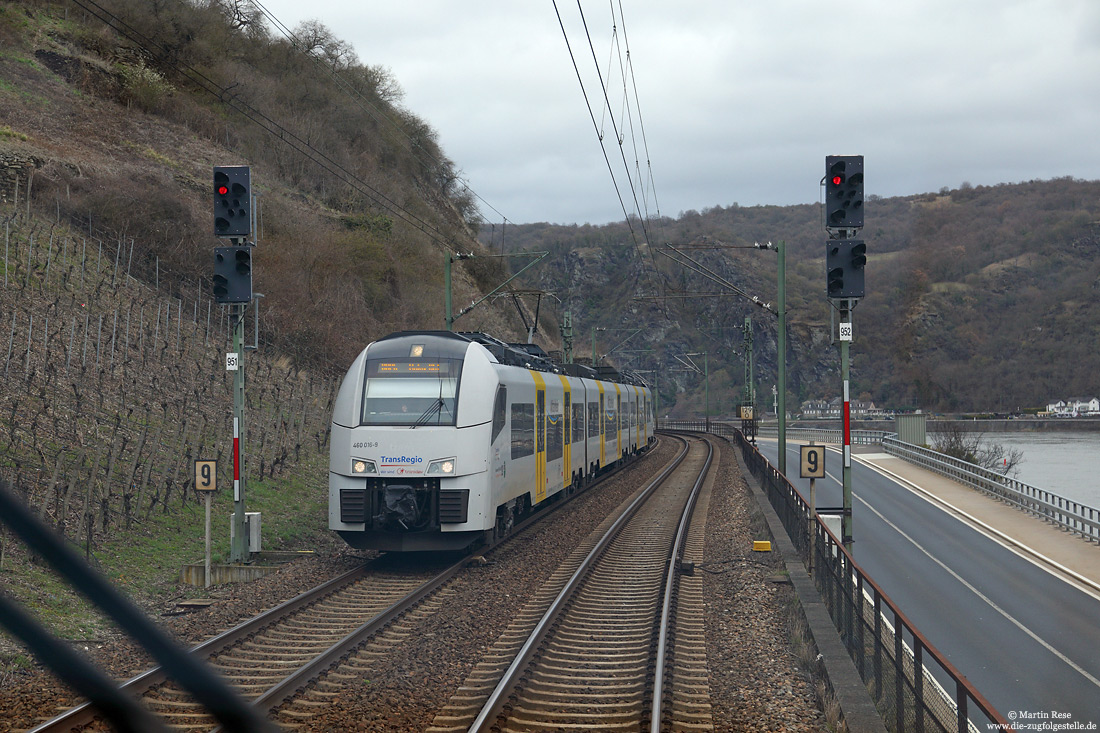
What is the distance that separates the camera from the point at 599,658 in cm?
976

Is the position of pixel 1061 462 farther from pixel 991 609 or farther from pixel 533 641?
pixel 533 641

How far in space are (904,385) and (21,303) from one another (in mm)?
107785

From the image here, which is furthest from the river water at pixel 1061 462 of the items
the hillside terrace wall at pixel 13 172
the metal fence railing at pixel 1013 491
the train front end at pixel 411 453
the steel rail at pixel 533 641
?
the hillside terrace wall at pixel 13 172

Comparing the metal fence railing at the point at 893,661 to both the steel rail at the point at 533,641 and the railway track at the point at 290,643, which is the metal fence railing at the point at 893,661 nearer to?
the steel rail at the point at 533,641

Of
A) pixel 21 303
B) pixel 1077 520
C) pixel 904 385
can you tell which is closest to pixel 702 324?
pixel 904 385

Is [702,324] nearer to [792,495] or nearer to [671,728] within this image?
[792,495]

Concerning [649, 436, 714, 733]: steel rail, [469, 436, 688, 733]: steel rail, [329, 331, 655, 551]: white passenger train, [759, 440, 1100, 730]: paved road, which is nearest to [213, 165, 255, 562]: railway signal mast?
[329, 331, 655, 551]: white passenger train

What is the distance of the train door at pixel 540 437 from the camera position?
18641mm

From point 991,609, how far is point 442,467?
1352 centimetres

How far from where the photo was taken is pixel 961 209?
14900 cm

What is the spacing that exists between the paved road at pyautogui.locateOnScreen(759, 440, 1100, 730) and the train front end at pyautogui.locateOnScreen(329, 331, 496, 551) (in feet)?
26.1

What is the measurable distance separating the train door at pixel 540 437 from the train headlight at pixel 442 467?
4.62 meters

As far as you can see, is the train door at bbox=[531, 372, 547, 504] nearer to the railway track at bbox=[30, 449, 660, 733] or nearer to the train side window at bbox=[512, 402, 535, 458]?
the train side window at bbox=[512, 402, 535, 458]

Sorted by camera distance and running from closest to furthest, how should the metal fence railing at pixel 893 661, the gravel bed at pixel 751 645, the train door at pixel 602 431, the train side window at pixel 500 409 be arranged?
the metal fence railing at pixel 893 661 → the gravel bed at pixel 751 645 → the train side window at pixel 500 409 → the train door at pixel 602 431
